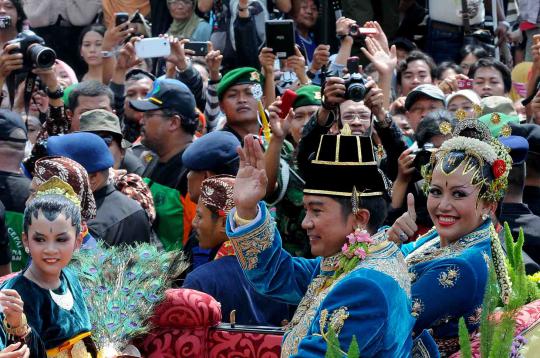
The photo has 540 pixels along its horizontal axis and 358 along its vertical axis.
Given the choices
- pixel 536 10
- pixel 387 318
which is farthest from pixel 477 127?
pixel 536 10

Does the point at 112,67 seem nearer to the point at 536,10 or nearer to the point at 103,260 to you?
the point at 536,10

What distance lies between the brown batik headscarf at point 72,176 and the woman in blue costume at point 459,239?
1.72 meters

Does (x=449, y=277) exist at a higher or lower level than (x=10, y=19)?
higher

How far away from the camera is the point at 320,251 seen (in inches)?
193

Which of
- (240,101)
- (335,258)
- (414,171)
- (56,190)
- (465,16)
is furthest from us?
(465,16)

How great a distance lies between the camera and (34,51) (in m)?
8.87

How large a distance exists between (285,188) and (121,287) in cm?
182

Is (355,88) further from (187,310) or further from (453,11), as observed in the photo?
(453,11)

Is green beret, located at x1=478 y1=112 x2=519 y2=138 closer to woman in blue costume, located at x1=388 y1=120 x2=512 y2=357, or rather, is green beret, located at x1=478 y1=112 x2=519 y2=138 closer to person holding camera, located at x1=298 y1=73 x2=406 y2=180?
woman in blue costume, located at x1=388 y1=120 x2=512 y2=357

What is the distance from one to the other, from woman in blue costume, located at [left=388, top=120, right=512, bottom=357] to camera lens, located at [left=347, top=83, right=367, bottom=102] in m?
1.39

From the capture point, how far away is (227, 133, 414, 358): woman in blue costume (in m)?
4.54

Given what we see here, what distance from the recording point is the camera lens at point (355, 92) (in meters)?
7.11

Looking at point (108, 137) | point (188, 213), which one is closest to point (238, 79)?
point (108, 137)

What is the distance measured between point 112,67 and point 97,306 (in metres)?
5.64
